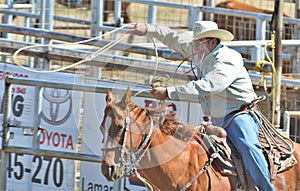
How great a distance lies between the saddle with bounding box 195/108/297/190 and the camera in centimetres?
709

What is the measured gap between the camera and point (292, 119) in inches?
368

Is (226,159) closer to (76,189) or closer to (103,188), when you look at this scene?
(103,188)

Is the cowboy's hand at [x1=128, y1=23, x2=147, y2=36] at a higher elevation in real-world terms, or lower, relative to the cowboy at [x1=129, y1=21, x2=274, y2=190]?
higher

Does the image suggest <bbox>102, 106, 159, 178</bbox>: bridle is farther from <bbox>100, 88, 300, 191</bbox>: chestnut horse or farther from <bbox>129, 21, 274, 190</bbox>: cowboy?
<bbox>129, 21, 274, 190</bbox>: cowboy

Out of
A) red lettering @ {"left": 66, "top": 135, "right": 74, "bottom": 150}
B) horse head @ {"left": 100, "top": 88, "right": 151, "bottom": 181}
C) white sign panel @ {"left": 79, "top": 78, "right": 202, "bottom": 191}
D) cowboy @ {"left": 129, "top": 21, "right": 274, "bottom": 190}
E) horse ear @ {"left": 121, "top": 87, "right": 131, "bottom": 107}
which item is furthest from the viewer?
red lettering @ {"left": 66, "top": 135, "right": 74, "bottom": 150}

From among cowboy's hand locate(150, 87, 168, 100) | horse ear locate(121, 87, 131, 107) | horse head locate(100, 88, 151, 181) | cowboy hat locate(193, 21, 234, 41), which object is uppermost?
cowboy hat locate(193, 21, 234, 41)

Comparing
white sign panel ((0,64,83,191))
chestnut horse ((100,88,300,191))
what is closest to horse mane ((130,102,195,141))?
chestnut horse ((100,88,300,191))

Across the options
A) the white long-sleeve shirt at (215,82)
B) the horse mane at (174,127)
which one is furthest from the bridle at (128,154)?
the white long-sleeve shirt at (215,82)

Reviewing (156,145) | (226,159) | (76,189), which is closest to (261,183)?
(226,159)

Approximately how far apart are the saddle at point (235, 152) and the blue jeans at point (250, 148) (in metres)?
0.06

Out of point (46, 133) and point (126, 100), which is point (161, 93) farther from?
point (46, 133)

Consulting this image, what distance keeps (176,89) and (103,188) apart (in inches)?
90.5

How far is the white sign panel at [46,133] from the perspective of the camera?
857 centimetres

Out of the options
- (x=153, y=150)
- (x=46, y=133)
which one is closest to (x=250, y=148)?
(x=153, y=150)
